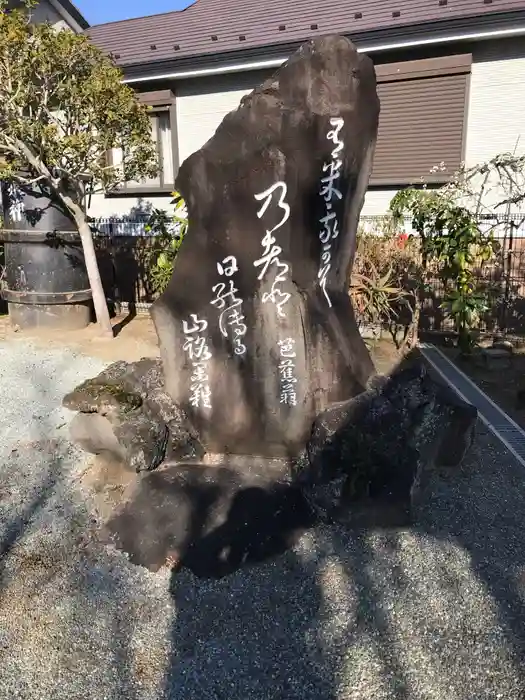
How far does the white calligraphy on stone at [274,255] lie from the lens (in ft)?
10.7

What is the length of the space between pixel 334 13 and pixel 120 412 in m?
9.11

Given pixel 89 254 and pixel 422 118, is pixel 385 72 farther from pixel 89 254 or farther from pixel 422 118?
pixel 89 254

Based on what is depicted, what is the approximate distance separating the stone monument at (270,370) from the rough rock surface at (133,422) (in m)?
0.01

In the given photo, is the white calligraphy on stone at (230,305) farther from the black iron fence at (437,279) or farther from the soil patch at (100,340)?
the black iron fence at (437,279)

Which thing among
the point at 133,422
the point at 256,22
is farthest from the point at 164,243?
the point at 133,422

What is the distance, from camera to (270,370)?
3508mm

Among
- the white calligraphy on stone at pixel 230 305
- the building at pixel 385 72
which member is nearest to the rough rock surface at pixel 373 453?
the white calligraphy on stone at pixel 230 305

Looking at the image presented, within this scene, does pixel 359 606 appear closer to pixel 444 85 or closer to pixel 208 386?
pixel 208 386

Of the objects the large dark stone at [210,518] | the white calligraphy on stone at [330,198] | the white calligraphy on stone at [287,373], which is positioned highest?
A: the white calligraphy on stone at [330,198]

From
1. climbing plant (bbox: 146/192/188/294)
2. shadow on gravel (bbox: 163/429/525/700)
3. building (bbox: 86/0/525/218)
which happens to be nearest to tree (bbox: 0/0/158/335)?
climbing plant (bbox: 146/192/188/294)

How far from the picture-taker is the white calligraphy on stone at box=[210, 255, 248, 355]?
11.1 ft

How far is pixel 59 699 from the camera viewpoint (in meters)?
2.11

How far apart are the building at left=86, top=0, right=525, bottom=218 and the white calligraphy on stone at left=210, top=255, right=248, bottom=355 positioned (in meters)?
6.23

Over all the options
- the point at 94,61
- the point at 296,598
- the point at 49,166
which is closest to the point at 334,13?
the point at 94,61
